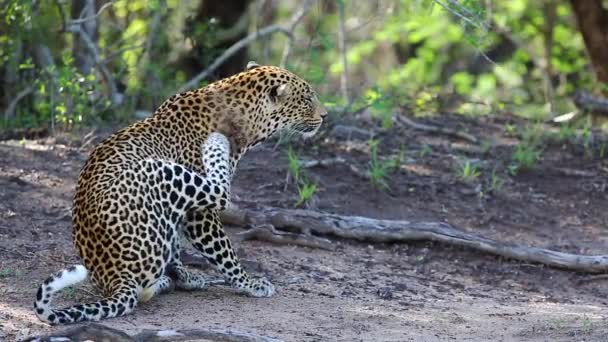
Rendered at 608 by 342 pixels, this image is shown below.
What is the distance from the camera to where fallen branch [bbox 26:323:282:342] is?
16.5 feet

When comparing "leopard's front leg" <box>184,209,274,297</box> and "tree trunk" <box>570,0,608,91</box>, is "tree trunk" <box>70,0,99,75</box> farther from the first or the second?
"tree trunk" <box>570,0,608,91</box>

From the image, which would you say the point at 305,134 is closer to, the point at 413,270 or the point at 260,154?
the point at 413,270

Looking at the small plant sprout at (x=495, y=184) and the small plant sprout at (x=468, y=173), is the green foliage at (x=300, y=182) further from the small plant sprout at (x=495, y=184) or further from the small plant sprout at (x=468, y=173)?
the small plant sprout at (x=495, y=184)

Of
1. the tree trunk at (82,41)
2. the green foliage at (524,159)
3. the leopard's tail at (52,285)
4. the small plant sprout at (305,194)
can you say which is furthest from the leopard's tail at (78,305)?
the tree trunk at (82,41)

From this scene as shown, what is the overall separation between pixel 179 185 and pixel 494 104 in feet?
20.7

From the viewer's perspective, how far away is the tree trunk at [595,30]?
38.5ft

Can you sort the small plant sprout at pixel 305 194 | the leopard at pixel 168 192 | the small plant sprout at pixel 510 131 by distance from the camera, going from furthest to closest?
the small plant sprout at pixel 510 131, the small plant sprout at pixel 305 194, the leopard at pixel 168 192

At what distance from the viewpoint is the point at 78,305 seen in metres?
5.85

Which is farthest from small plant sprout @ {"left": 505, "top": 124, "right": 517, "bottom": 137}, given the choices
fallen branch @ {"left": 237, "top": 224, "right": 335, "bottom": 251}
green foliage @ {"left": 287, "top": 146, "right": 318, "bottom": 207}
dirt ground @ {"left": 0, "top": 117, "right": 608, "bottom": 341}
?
fallen branch @ {"left": 237, "top": 224, "right": 335, "bottom": 251}

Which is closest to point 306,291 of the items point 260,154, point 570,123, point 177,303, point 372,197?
point 177,303

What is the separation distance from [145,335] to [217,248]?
4.88 feet

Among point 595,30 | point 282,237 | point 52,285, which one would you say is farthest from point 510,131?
point 52,285

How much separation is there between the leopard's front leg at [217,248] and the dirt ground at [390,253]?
10 cm

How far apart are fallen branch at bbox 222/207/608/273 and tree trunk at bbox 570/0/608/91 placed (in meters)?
4.40
